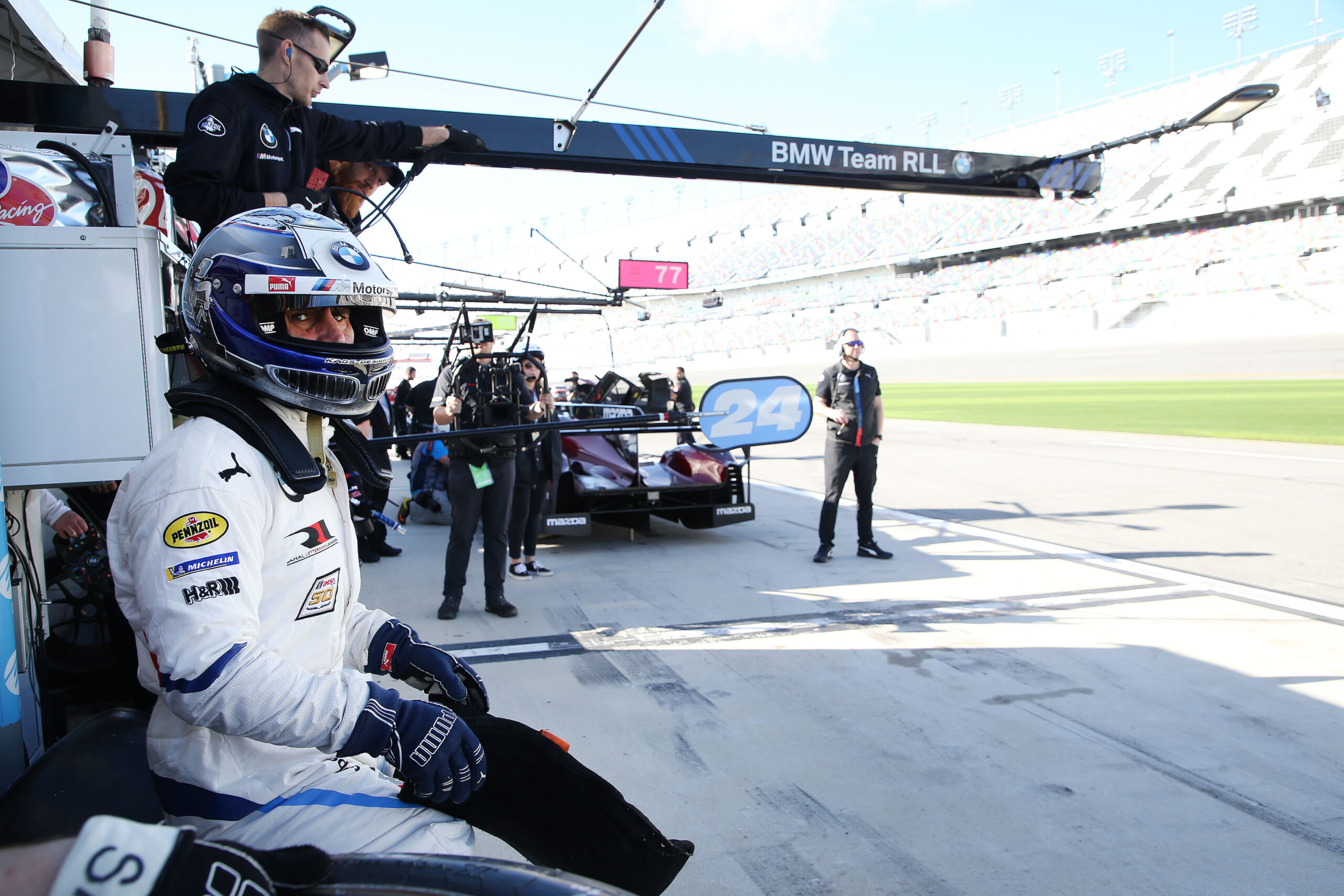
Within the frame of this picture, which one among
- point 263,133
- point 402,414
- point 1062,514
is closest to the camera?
point 263,133

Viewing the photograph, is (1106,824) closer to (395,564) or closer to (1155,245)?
(395,564)

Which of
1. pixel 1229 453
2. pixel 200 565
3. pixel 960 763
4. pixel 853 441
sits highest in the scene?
pixel 200 565

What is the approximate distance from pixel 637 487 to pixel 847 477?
1.97m

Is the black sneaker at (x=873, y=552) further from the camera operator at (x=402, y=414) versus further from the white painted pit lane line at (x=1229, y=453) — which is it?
the camera operator at (x=402, y=414)

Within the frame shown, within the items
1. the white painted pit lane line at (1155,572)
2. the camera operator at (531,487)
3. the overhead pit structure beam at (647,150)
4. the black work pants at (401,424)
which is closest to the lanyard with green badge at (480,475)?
the camera operator at (531,487)

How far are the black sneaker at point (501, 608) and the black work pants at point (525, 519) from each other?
91cm

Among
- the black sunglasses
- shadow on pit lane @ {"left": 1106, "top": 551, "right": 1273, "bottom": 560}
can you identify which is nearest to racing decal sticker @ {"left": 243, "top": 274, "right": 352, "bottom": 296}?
the black sunglasses

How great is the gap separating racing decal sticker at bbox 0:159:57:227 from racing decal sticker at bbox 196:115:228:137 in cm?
57

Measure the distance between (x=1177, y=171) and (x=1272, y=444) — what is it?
31158mm

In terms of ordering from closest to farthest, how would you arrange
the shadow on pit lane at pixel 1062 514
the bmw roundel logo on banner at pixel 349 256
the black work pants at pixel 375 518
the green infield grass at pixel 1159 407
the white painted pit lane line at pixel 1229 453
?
the bmw roundel logo on banner at pixel 349 256 < the black work pants at pixel 375 518 < the shadow on pit lane at pixel 1062 514 < the white painted pit lane line at pixel 1229 453 < the green infield grass at pixel 1159 407

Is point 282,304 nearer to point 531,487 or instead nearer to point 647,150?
point 647,150

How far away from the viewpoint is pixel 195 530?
1361 mm

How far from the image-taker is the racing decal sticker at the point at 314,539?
1.52 meters

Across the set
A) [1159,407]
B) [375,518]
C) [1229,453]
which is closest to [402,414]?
[375,518]
